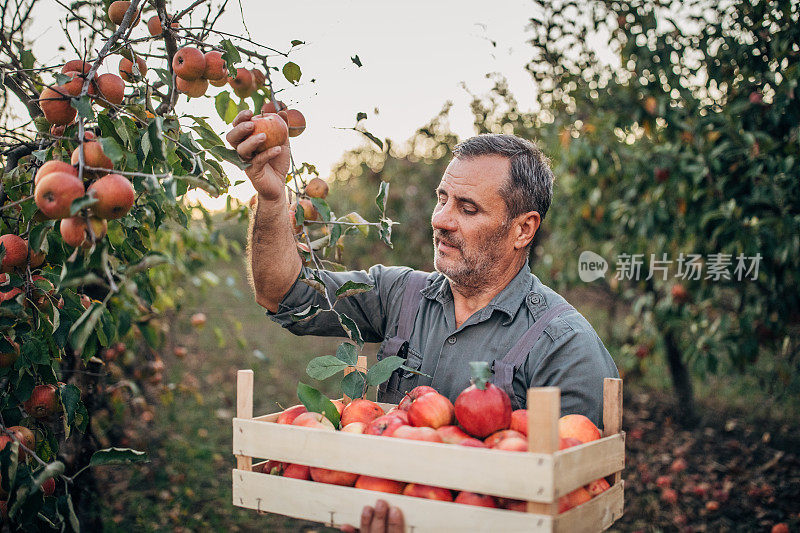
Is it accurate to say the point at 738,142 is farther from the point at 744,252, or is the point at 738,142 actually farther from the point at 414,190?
the point at 414,190

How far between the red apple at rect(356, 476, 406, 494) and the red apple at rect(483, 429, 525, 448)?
18 cm

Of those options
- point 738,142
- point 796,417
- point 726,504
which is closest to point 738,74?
point 738,142

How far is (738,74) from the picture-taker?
3.24m

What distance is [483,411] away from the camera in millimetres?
1245

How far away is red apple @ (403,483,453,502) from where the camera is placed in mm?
1144

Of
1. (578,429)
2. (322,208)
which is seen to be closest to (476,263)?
(322,208)

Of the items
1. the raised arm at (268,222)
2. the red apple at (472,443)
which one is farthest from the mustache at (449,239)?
the red apple at (472,443)

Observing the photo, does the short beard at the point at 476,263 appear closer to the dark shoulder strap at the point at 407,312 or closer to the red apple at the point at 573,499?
the dark shoulder strap at the point at 407,312

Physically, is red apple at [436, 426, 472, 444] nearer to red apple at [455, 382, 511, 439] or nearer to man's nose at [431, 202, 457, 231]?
red apple at [455, 382, 511, 439]

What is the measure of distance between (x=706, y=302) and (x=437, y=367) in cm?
230

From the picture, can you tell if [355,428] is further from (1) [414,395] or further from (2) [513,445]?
(2) [513,445]

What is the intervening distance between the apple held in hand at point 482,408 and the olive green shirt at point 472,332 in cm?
41

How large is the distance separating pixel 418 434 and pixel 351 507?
19 cm

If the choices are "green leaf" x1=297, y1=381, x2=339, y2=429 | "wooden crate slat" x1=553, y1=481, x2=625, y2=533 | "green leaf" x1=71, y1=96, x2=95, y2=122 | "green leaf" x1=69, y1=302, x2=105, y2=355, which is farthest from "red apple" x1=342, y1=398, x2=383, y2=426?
"green leaf" x1=71, y1=96, x2=95, y2=122
